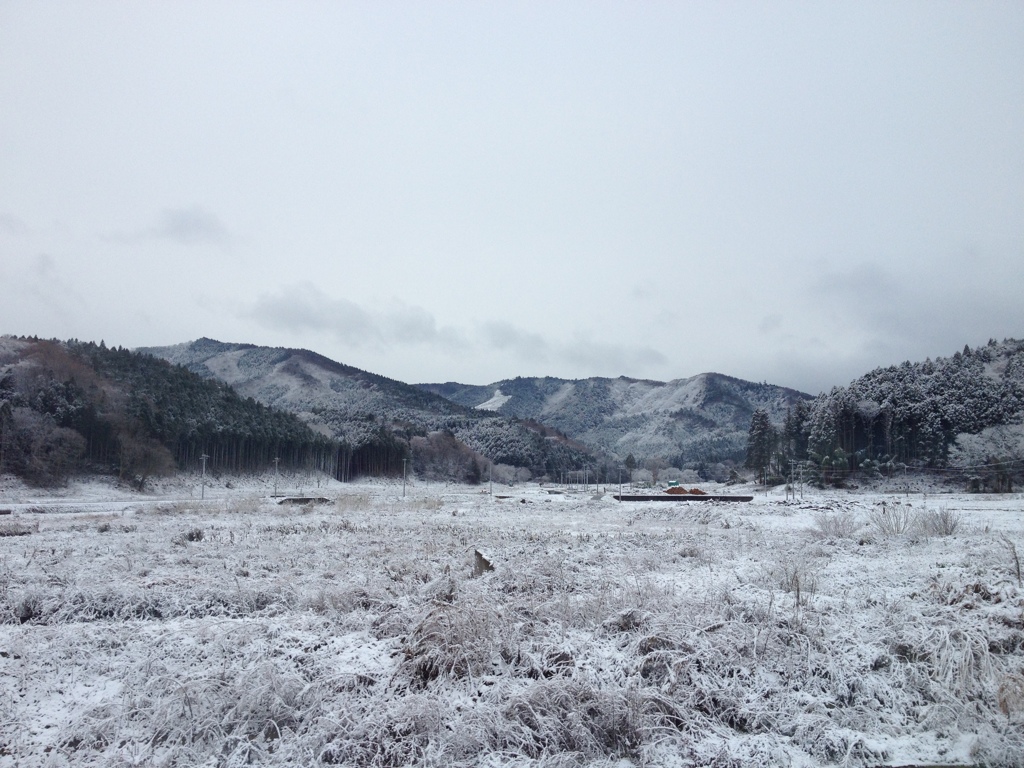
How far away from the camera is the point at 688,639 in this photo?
8312 millimetres

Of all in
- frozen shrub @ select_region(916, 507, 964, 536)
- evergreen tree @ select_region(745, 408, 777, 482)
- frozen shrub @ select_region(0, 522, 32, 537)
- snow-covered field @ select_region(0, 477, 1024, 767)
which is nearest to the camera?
snow-covered field @ select_region(0, 477, 1024, 767)

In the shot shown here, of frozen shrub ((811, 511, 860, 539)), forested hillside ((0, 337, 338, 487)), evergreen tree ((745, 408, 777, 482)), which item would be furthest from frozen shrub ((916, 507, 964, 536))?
evergreen tree ((745, 408, 777, 482))

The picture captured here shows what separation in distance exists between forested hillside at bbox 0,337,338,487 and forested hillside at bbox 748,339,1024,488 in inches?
2889

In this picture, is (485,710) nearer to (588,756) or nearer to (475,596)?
(588,756)

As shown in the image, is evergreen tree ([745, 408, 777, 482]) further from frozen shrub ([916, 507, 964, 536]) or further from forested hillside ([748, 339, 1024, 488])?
frozen shrub ([916, 507, 964, 536])

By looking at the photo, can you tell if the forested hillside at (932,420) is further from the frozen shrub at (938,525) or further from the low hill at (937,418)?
the frozen shrub at (938,525)

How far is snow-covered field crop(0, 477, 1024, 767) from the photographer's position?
641 centimetres

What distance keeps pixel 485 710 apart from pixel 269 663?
9.05 ft

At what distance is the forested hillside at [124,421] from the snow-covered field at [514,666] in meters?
59.1

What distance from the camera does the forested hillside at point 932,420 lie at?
226ft

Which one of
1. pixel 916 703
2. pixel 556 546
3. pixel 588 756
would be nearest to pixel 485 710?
pixel 588 756

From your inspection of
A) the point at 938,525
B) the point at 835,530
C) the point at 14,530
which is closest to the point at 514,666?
the point at 938,525

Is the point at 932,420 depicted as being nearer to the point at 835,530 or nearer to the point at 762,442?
the point at 762,442

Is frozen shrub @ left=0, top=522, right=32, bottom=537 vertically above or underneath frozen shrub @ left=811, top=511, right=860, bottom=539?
underneath
